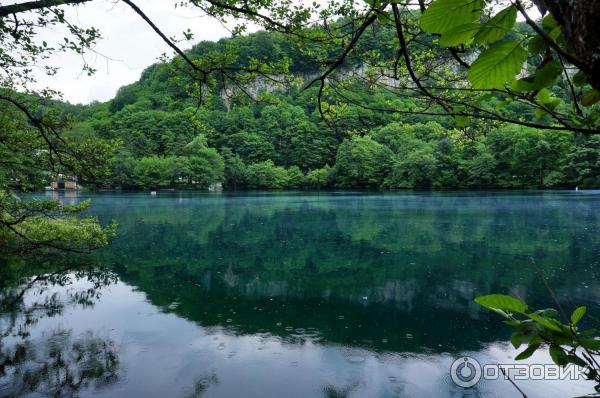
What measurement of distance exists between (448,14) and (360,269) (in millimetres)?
12943

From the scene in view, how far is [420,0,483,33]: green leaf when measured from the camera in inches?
27.4

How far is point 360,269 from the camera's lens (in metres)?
13.3

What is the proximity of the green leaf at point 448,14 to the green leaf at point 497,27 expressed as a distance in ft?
0.09

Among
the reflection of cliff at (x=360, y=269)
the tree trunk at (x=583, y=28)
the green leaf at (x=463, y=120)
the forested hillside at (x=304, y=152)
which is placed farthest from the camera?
the forested hillside at (x=304, y=152)

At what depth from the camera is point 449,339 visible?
24.8 ft

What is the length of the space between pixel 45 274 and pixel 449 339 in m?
11.6

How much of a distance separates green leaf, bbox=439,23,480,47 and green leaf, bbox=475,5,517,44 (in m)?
0.01

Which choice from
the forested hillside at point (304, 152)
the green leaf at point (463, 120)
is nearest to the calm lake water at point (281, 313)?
the green leaf at point (463, 120)

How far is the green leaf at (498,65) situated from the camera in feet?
2.37

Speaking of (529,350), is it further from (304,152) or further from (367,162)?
(304,152)

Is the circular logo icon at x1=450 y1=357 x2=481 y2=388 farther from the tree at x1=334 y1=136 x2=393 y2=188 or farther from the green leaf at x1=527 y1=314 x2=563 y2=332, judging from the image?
the tree at x1=334 y1=136 x2=393 y2=188

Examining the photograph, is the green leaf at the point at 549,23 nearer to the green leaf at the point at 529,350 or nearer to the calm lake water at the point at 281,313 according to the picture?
the calm lake water at the point at 281,313

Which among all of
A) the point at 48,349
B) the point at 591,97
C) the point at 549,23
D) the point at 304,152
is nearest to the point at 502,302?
the point at 591,97

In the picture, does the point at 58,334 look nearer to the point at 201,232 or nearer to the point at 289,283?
the point at 289,283
